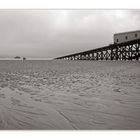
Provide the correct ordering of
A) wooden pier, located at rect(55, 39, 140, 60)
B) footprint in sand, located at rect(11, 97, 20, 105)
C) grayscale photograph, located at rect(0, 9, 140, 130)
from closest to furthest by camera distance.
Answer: grayscale photograph, located at rect(0, 9, 140, 130) < footprint in sand, located at rect(11, 97, 20, 105) < wooden pier, located at rect(55, 39, 140, 60)

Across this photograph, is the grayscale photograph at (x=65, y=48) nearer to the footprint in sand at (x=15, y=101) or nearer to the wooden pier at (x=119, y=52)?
the footprint in sand at (x=15, y=101)

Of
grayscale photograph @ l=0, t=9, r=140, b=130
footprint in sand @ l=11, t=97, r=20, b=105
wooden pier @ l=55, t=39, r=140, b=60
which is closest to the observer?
grayscale photograph @ l=0, t=9, r=140, b=130

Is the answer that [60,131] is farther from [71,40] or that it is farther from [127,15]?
[127,15]

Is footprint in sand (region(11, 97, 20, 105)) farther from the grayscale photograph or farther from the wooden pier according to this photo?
the wooden pier

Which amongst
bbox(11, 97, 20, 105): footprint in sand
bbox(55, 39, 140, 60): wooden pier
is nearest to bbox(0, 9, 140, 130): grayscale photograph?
bbox(11, 97, 20, 105): footprint in sand

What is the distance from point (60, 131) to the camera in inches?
113

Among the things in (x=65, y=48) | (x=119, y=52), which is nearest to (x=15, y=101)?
(x=65, y=48)

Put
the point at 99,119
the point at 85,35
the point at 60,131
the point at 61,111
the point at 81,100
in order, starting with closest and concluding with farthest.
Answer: the point at 60,131
the point at 99,119
the point at 61,111
the point at 85,35
the point at 81,100

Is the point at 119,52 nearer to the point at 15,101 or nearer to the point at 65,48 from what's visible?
the point at 65,48

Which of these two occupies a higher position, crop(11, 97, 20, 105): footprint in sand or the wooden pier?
the wooden pier

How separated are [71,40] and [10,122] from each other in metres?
1.60

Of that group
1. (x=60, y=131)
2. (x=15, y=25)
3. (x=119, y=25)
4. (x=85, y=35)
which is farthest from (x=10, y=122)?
(x=119, y=25)

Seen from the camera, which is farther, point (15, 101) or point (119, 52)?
point (119, 52)

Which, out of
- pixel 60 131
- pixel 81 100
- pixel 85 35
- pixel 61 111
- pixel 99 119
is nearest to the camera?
pixel 60 131
